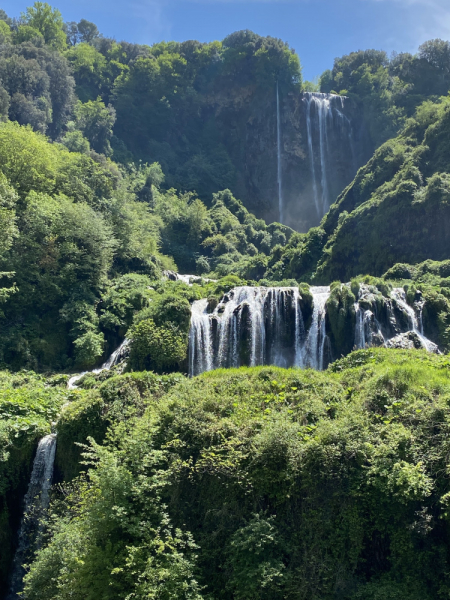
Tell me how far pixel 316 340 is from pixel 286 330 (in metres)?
1.69

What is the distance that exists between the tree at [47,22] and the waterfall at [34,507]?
60557 millimetres

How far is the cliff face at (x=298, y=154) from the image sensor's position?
55.9 m

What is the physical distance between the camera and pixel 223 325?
74.6 ft

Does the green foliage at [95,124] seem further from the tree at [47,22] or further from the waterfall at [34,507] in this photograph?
the waterfall at [34,507]

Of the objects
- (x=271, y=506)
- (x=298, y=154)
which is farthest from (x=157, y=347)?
(x=298, y=154)

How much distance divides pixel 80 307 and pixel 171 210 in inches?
964

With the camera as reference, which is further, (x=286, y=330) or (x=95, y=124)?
(x=95, y=124)

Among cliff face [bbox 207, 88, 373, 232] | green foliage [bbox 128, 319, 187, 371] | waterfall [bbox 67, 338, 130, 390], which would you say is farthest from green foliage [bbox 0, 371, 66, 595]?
cliff face [bbox 207, 88, 373, 232]

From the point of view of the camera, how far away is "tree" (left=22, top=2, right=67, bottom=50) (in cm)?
5703

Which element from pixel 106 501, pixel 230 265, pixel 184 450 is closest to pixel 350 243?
pixel 230 265

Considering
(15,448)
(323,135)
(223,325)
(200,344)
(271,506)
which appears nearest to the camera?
(271,506)

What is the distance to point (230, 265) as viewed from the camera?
135 ft

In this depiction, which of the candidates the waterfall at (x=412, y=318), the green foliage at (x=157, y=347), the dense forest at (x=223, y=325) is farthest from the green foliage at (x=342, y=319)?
the green foliage at (x=157, y=347)

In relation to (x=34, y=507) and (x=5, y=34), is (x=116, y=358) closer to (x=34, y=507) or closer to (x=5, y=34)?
(x=34, y=507)
